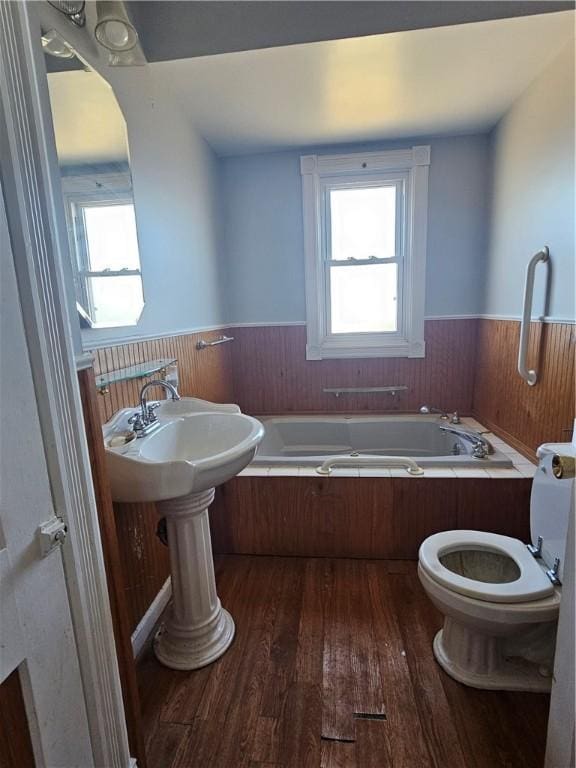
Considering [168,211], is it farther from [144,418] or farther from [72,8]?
[144,418]

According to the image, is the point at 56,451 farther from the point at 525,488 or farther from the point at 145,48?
the point at 525,488

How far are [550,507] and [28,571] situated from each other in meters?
1.45

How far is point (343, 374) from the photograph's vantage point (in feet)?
9.01

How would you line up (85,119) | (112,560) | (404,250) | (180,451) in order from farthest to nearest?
1. (404,250)
2. (180,451)
3. (85,119)
4. (112,560)

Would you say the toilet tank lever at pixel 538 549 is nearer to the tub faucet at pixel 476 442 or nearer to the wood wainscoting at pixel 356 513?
the wood wainscoting at pixel 356 513

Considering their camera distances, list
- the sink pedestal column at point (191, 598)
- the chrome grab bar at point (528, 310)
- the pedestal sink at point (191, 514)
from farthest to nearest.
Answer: the chrome grab bar at point (528, 310) < the sink pedestal column at point (191, 598) < the pedestal sink at point (191, 514)

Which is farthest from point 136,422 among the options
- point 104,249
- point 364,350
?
point 364,350

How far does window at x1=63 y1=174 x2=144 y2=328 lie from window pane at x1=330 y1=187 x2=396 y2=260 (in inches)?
63.6

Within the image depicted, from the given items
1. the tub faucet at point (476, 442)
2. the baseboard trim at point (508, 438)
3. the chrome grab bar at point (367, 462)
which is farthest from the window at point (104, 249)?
the baseboard trim at point (508, 438)

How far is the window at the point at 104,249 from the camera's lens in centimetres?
116

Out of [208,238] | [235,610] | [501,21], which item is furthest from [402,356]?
[235,610]

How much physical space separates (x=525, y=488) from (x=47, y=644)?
1918 millimetres

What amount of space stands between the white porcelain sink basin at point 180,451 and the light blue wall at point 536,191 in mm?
1539

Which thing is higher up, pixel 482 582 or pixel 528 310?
pixel 528 310
